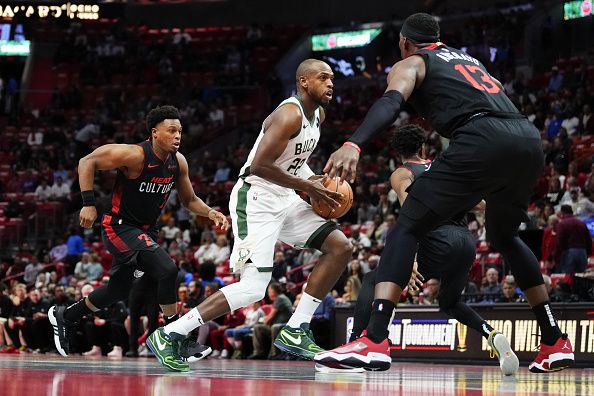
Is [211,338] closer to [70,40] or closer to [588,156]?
[588,156]

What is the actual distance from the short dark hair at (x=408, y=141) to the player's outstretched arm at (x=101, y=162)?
217cm

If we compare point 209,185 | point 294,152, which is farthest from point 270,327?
point 209,185

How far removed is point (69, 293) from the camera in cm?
1623

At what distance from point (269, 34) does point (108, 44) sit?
5265 millimetres

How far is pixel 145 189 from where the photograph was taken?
8133 mm

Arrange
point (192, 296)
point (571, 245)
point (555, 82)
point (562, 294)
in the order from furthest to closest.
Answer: point (555, 82), point (192, 296), point (571, 245), point (562, 294)

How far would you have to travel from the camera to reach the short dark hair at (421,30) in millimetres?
5301

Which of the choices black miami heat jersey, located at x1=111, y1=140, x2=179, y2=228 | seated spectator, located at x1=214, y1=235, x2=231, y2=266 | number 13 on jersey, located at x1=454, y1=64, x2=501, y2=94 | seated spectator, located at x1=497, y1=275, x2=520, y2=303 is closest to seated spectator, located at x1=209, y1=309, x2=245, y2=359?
seated spectator, located at x1=214, y1=235, x2=231, y2=266

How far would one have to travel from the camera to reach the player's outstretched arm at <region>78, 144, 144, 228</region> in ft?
25.4

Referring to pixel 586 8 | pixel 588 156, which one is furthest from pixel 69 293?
pixel 586 8

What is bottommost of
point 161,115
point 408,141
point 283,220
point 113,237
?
point 113,237

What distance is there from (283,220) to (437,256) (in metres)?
1.22

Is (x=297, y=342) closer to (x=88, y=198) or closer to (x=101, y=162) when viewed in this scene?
(x=88, y=198)

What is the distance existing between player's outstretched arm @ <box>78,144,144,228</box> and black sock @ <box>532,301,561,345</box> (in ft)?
11.8
